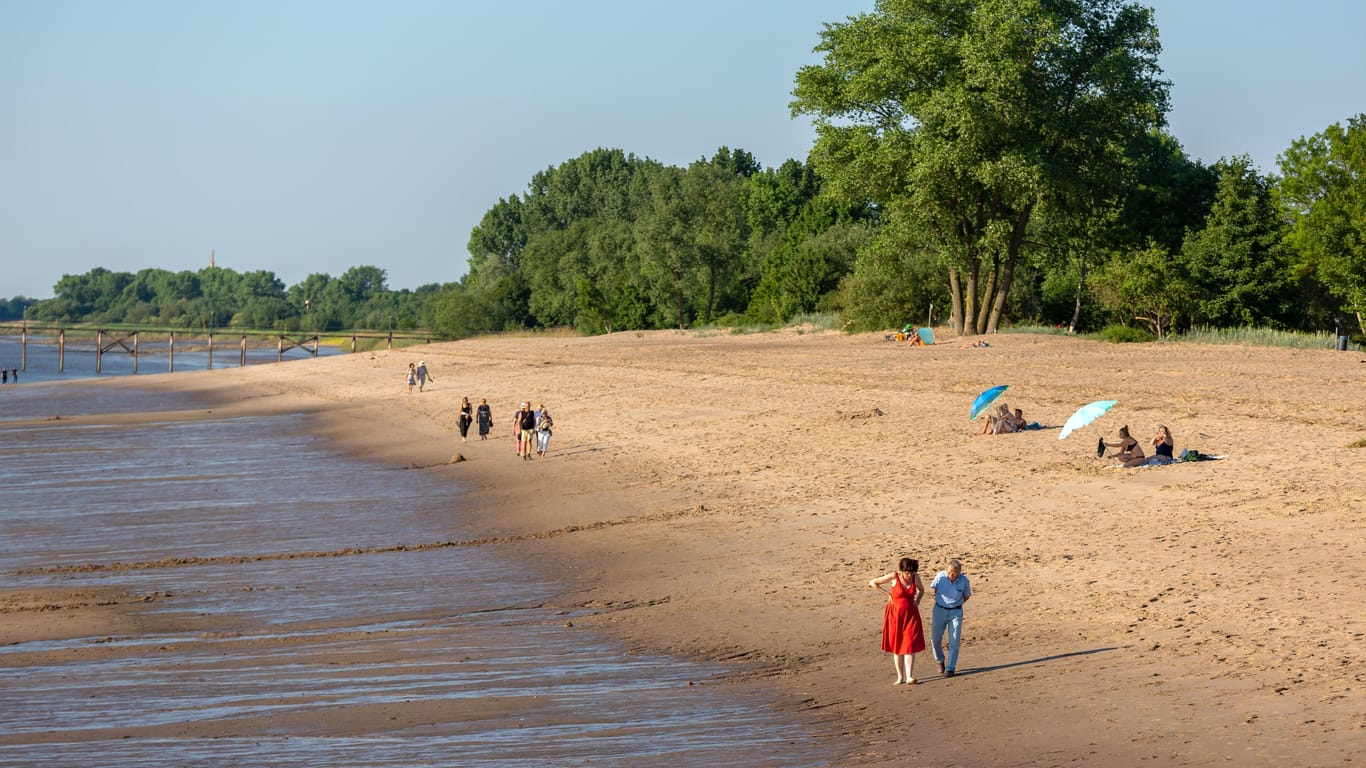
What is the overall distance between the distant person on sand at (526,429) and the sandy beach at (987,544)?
668 millimetres

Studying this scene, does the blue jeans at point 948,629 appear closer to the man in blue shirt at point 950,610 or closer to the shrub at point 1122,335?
the man in blue shirt at point 950,610

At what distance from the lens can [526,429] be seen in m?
29.6

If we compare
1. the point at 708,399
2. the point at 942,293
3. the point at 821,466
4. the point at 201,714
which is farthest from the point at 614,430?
the point at 942,293

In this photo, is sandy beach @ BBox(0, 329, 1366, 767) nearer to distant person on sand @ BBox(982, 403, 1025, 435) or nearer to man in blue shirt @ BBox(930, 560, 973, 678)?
man in blue shirt @ BBox(930, 560, 973, 678)

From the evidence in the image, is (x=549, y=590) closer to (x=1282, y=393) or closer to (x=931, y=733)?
(x=931, y=733)

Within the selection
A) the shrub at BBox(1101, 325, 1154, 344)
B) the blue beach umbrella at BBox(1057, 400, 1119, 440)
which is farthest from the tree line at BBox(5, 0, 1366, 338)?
the blue beach umbrella at BBox(1057, 400, 1119, 440)

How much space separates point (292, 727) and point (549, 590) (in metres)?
5.96

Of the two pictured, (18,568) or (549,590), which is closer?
(549,590)

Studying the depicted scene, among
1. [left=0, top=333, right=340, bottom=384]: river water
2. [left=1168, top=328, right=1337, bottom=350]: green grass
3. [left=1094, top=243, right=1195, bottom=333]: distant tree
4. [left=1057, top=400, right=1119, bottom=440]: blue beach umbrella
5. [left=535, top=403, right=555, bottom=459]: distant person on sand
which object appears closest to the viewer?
[left=1057, top=400, right=1119, bottom=440]: blue beach umbrella

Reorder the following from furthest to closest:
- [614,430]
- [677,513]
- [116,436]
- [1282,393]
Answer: [116,436]
[614,430]
[1282,393]
[677,513]

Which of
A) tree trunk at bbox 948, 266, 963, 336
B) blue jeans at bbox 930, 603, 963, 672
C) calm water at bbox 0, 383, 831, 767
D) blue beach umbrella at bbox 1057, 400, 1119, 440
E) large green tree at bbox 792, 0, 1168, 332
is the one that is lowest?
calm water at bbox 0, 383, 831, 767

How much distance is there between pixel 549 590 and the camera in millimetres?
16531

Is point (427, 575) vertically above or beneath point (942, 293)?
beneath

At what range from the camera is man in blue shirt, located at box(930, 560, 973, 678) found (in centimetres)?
1199
